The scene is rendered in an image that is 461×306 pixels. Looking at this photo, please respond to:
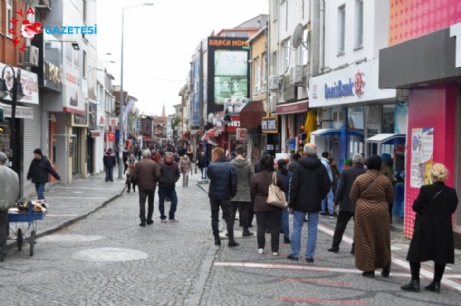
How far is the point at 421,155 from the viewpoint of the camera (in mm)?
13469

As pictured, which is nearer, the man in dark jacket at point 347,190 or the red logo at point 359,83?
the man in dark jacket at point 347,190

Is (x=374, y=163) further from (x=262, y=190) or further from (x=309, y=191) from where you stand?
(x=262, y=190)

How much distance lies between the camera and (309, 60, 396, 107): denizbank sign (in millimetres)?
17453

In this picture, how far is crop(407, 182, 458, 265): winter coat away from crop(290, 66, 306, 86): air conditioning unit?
16829 millimetres

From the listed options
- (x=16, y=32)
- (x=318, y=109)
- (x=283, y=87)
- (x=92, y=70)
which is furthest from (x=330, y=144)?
(x=92, y=70)


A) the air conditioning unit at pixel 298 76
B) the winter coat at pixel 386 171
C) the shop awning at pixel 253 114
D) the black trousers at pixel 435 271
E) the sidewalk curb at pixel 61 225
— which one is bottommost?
the sidewalk curb at pixel 61 225

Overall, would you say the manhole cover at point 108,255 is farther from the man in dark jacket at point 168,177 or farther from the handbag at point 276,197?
the man in dark jacket at point 168,177

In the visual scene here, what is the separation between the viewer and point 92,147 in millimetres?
43469

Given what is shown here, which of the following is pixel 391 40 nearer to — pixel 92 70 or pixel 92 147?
pixel 92 70

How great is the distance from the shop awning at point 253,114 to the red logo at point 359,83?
1559cm

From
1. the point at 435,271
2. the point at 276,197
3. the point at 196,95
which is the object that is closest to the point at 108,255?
the point at 276,197

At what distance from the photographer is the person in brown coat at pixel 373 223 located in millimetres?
9352

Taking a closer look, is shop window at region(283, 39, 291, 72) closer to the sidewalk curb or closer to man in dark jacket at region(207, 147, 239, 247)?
the sidewalk curb

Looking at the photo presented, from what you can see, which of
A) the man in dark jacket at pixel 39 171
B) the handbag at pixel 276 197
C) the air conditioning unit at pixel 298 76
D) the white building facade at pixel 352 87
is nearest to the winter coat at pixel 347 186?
the handbag at pixel 276 197
